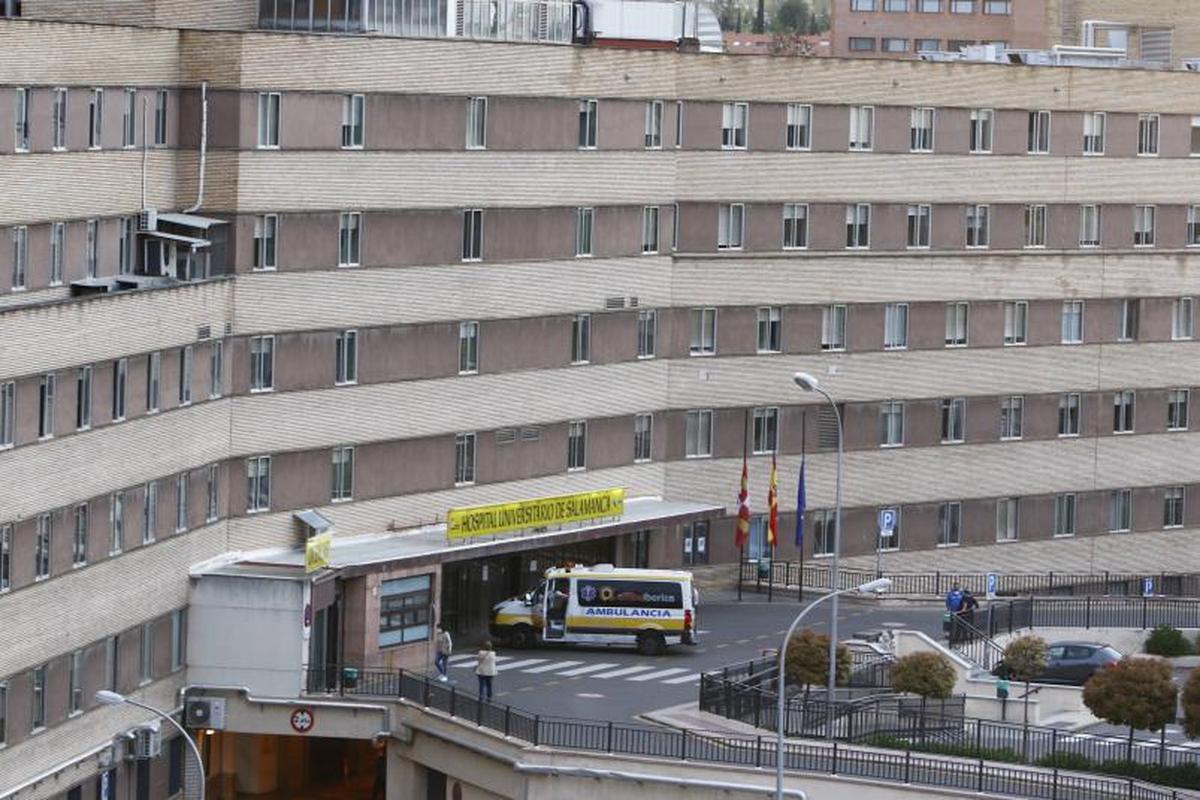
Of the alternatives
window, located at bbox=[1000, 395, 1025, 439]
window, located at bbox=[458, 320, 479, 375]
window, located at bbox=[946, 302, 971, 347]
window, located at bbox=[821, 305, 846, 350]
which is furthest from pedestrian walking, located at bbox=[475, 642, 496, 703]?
window, located at bbox=[1000, 395, 1025, 439]

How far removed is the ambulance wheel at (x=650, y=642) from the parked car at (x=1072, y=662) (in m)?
9.70

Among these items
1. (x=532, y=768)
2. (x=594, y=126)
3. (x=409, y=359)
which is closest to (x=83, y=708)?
(x=532, y=768)

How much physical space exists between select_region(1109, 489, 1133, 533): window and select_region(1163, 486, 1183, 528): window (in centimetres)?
162

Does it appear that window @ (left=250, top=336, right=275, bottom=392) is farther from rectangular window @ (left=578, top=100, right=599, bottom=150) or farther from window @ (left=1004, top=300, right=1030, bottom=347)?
window @ (left=1004, top=300, right=1030, bottom=347)

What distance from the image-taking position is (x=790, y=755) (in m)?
86.1

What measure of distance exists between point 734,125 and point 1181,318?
22.1 meters

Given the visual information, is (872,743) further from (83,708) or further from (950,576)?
(950,576)

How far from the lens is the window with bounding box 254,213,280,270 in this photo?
96.4m

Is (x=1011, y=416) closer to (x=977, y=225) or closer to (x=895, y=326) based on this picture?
(x=895, y=326)

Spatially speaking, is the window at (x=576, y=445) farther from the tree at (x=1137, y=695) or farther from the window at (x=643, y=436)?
the tree at (x=1137, y=695)

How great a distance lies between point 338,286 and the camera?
9888cm

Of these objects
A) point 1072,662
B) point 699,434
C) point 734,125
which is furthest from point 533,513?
point 734,125

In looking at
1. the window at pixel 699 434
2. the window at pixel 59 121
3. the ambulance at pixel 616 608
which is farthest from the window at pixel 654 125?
the window at pixel 59 121

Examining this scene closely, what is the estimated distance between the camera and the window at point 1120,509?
125 m
